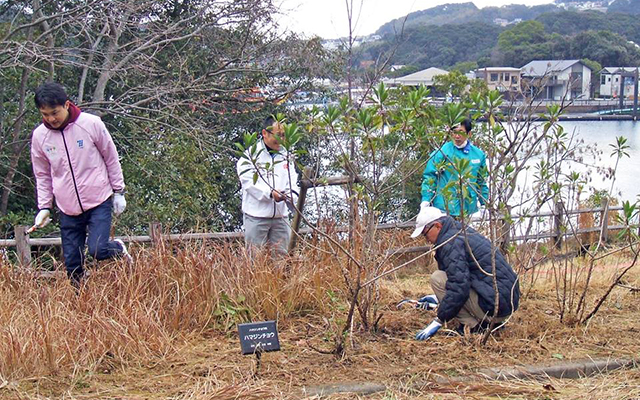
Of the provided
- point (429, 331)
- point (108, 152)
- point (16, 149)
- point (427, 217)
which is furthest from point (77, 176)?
point (16, 149)

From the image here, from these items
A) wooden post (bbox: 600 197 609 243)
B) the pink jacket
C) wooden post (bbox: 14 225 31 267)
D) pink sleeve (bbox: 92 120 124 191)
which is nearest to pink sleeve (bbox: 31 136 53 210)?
the pink jacket

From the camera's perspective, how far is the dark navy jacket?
4539 millimetres

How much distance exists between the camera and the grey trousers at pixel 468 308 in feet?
15.4

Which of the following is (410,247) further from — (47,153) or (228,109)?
(228,109)

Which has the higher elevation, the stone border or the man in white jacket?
the man in white jacket

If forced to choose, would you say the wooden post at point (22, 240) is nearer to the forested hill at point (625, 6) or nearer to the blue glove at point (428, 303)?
the blue glove at point (428, 303)

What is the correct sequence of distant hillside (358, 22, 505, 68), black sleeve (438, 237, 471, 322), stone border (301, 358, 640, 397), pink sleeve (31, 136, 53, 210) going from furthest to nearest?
distant hillside (358, 22, 505, 68) < pink sleeve (31, 136, 53, 210) < black sleeve (438, 237, 471, 322) < stone border (301, 358, 640, 397)

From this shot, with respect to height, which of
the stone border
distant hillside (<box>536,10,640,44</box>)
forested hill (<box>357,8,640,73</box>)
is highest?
distant hillside (<box>536,10,640,44</box>)

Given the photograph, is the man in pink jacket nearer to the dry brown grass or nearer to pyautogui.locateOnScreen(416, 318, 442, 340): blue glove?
the dry brown grass

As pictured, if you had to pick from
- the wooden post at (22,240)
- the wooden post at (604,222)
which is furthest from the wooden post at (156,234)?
the wooden post at (604,222)

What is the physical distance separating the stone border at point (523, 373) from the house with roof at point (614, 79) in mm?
8214

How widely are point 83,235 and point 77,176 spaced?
0.50 m

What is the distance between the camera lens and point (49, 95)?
493 centimetres

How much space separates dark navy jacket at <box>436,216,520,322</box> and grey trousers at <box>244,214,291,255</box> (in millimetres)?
1622
